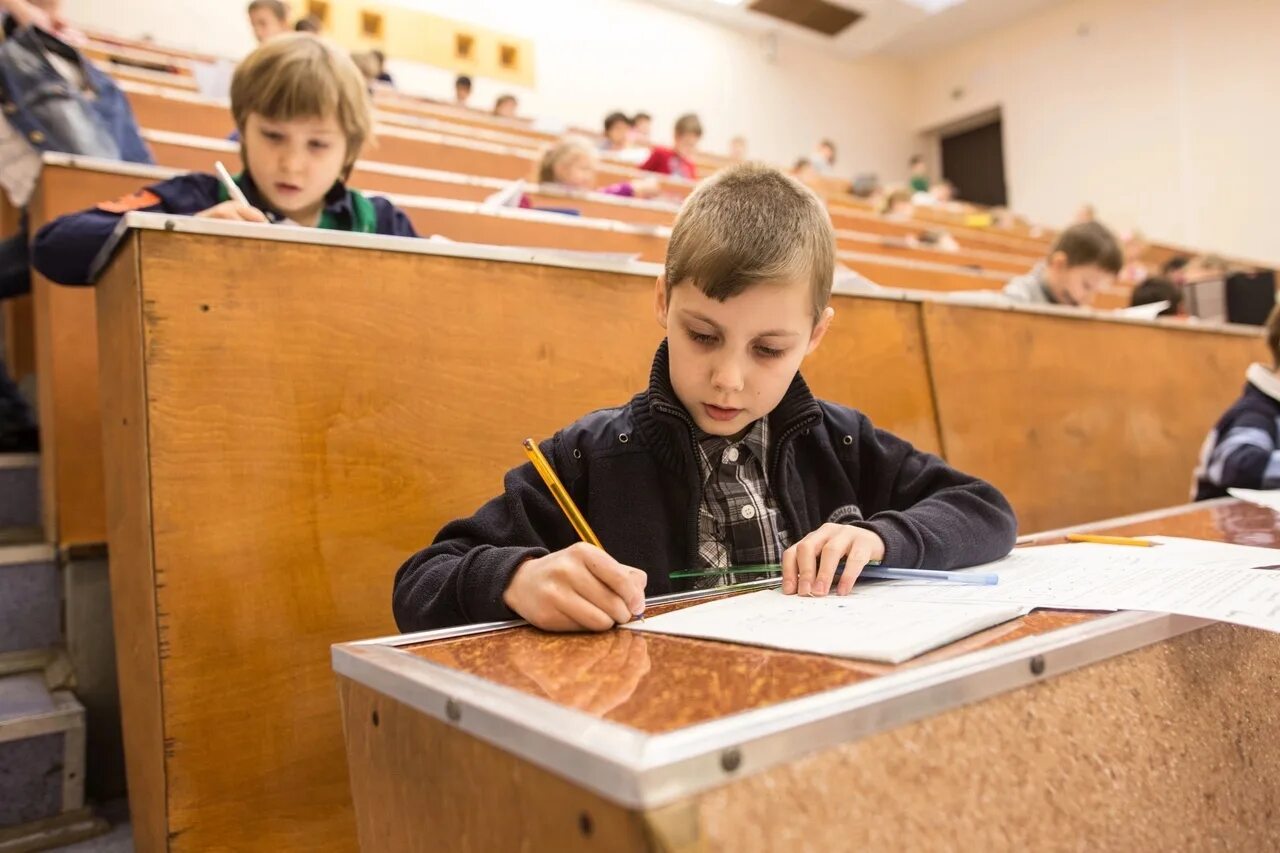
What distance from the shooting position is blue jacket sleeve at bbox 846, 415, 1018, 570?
1.96 ft

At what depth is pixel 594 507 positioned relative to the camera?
658mm

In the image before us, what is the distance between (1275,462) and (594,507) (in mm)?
1077

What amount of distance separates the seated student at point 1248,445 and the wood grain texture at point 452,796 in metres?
1.19

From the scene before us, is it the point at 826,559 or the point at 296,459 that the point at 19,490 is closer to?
the point at 296,459

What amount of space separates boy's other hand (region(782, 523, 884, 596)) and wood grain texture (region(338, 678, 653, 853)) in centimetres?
25

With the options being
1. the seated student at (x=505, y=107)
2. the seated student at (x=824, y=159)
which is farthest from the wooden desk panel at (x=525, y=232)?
the seated student at (x=824, y=159)

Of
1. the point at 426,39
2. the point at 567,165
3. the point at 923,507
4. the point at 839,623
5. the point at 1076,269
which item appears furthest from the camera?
the point at 426,39

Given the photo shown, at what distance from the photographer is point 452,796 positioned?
0.35 meters

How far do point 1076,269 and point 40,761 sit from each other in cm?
198

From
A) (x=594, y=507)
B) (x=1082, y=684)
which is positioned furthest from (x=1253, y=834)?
(x=594, y=507)

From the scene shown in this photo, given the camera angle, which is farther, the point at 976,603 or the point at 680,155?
the point at 680,155

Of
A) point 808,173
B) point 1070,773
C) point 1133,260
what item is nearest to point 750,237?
point 1070,773

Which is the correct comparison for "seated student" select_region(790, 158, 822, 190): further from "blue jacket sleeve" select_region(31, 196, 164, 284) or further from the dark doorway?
"blue jacket sleeve" select_region(31, 196, 164, 284)

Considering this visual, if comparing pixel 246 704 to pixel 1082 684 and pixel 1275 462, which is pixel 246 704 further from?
pixel 1275 462
